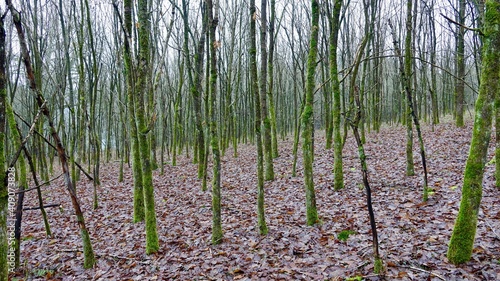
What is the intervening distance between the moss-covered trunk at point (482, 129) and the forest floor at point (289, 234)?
523 mm

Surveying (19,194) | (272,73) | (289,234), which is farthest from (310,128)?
(272,73)

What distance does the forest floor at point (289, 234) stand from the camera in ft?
14.0

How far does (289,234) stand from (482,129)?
136 inches

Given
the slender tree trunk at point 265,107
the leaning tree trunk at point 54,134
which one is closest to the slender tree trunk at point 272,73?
the slender tree trunk at point 265,107

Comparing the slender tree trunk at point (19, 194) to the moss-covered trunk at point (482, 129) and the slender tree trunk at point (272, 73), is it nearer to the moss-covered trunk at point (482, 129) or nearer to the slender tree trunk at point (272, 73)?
the moss-covered trunk at point (482, 129)

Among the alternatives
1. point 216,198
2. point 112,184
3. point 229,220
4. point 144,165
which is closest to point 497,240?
Result: point 216,198

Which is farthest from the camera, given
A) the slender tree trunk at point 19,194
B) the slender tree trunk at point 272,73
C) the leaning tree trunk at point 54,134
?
the slender tree trunk at point 272,73

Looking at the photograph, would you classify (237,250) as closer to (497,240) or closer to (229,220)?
(229,220)

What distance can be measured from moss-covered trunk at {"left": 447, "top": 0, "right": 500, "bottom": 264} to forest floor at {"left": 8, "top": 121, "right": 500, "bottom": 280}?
0.52 meters

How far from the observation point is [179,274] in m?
4.70

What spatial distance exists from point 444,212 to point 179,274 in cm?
471

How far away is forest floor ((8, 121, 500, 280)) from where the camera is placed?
428 cm

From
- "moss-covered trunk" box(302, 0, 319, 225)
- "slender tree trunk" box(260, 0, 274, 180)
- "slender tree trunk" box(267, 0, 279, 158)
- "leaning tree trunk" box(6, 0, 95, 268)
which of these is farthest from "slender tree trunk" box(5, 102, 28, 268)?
"slender tree trunk" box(267, 0, 279, 158)

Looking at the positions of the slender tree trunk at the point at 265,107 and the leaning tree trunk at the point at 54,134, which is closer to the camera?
the leaning tree trunk at the point at 54,134
